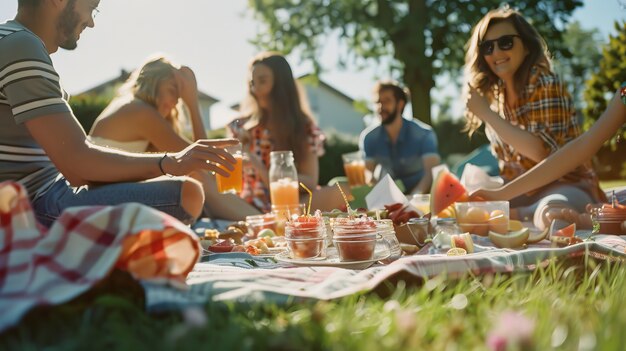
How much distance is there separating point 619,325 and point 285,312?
0.75 metres

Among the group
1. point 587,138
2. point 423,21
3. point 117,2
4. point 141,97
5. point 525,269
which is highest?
point 423,21

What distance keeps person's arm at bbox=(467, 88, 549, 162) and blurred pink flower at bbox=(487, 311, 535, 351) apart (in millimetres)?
3057

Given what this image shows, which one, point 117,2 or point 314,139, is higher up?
point 117,2

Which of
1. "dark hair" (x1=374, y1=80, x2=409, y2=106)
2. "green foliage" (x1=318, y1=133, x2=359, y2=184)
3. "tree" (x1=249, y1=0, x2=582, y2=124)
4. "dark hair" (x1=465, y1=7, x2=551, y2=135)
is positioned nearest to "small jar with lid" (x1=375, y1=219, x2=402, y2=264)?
"dark hair" (x1=465, y1=7, x2=551, y2=135)

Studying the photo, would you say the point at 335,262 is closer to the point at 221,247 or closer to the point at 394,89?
the point at 221,247

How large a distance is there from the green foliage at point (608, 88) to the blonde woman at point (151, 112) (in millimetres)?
10202

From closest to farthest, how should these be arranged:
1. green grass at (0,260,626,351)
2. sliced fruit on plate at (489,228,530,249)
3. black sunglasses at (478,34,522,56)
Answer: green grass at (0,260,626,351), sliced fruit on plate at (489,228,530,249), black sunglasses at (478,34,522,56)

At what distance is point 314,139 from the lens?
564cm

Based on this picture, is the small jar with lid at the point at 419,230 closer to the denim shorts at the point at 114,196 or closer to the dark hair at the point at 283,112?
the denim shorts at the point at 114,196

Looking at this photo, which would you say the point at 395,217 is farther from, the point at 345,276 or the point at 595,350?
the point at 595,350

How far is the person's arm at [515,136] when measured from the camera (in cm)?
392

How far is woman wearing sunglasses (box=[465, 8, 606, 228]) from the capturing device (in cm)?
393

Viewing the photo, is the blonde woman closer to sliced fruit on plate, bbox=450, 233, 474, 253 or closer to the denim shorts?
the denim shorts

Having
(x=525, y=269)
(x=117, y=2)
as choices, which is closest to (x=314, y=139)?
(x=117, y=2)
